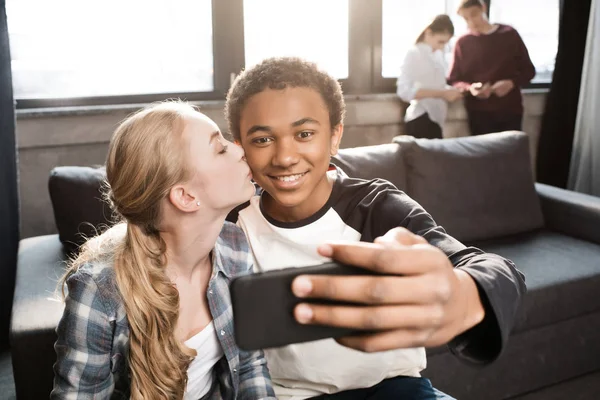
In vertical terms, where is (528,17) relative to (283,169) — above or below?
above

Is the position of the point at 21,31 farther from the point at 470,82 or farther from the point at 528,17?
the point at 528,17

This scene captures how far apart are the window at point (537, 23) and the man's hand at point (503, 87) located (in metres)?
0.94

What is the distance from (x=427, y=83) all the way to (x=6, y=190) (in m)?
2.61

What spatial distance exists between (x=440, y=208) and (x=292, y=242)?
130 cm

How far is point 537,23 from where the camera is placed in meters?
4.53

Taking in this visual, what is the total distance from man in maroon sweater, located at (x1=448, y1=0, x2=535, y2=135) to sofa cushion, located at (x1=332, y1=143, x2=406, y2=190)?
172 centimetres

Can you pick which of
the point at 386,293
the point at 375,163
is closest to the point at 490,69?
the point at 375,163

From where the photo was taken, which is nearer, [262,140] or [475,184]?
[262,140]

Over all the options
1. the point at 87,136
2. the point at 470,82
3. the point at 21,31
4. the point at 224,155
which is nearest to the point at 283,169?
the point at 224,155

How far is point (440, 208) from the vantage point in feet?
7.68

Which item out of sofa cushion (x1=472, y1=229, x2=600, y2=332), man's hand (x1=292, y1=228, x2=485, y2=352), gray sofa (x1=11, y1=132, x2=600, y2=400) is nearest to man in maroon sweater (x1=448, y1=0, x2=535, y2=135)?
gray sofa (x1=11, y1=132, x2=600, y2=400)

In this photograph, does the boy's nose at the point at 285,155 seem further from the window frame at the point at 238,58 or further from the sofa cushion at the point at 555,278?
the window frame at the point at 238,58

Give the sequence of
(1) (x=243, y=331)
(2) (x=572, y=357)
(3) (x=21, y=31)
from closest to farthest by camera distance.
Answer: (1) (x=243, y=331) < (2) (x=572, y=357) < (3) (x=21, y=31)

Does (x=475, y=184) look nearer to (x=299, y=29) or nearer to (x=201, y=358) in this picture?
(x=201, y=358)
